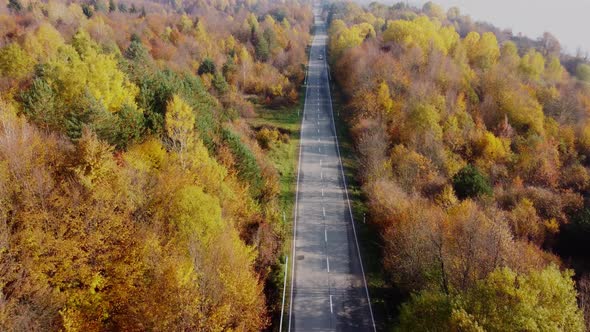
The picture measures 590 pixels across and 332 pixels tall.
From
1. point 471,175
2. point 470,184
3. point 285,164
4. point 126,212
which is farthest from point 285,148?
point 126,212

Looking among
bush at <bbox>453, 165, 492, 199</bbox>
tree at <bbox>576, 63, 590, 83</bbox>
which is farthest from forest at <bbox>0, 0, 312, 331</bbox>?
tree at <bbox>576, 63, 590, 83</bbox>

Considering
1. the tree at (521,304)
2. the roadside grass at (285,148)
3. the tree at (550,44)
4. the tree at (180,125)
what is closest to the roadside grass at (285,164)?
the roadside grass at (285,148)

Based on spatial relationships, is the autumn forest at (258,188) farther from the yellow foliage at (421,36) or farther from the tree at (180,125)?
the yellow foliage at (421,36)

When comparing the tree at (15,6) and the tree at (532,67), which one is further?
the tree at (15,6)

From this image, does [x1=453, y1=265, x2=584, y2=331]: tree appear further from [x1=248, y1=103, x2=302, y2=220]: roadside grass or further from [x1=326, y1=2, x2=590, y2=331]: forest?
[x1=248, y1=103, x2=302, y2=220]: roadside grass

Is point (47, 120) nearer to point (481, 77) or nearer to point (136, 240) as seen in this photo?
point (136, 240)

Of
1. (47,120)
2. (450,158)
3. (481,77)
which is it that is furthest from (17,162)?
(481,77)

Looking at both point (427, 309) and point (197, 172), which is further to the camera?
point (197, 172)
